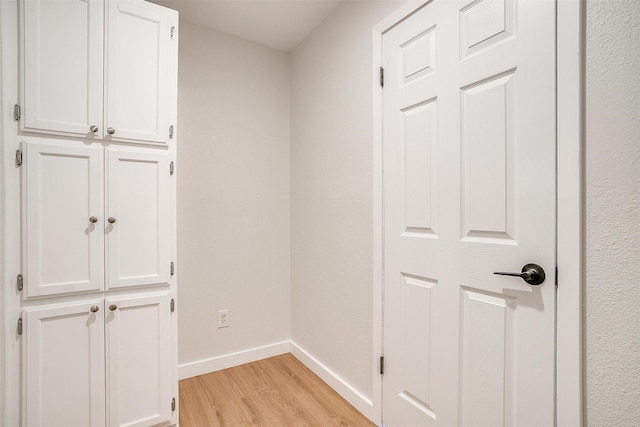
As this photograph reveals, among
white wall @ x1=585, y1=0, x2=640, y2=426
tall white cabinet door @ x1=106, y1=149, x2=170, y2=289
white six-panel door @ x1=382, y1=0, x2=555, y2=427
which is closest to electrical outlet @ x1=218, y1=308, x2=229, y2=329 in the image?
tall white cabinet door @ x1=106, y1=149, x2=170, y2=289

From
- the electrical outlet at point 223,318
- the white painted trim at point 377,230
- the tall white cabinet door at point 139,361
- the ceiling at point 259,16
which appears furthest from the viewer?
the electrical outlet at point 223,318

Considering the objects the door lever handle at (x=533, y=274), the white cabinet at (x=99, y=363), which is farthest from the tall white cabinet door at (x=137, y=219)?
the door lever handle at (x=533, y=274)

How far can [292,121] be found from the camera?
262 cm

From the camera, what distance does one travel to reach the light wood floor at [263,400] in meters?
1.75

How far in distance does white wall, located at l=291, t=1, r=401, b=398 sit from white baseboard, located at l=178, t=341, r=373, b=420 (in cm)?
5

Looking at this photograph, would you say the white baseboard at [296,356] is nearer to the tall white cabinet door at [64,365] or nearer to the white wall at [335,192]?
the white wall at [335,192]

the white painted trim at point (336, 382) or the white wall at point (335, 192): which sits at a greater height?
the white wall at point (335, 192)

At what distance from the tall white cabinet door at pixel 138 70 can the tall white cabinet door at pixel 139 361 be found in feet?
2.84

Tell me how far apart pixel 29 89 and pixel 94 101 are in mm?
226

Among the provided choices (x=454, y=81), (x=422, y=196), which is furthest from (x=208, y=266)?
(x=454, y=81)

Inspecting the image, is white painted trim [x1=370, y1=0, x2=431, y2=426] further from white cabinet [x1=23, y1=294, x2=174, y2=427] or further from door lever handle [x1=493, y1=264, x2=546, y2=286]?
white cabinet [x1=23, y1=294, x2=174, y2=427]

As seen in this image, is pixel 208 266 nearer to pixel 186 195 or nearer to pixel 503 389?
pixel 186 195

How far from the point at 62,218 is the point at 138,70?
0.80 metres

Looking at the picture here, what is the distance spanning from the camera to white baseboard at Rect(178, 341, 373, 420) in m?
1.86
